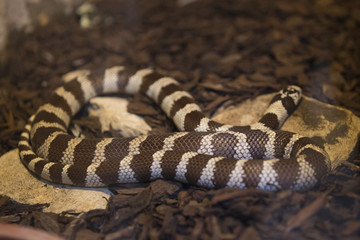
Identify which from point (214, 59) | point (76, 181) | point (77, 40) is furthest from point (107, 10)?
point (76, 181)

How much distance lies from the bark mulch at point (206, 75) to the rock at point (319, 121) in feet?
0.65

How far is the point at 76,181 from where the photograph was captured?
15.8 ft

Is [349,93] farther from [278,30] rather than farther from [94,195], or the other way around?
[94,195]

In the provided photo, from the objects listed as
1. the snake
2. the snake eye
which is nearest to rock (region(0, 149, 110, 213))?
the snake

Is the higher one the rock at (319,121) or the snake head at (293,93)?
the snake head at (293,93)

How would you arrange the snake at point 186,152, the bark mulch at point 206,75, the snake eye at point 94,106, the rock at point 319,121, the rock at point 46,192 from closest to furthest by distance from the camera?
1. the bark mulch at point 206,75
2. the snake at point 186,152
3. the rock at point 46,192
4. the rock at point 319,121
5. the snake eye at point 94,106

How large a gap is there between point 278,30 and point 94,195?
19.2 feet

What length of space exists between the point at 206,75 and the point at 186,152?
2.58m

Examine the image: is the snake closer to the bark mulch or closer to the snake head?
the snake head

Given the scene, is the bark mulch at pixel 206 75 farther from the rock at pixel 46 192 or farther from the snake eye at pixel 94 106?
the snake eye at pixel 94 106

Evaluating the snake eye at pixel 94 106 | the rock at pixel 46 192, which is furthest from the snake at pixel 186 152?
the snake eye at pixel 94 106

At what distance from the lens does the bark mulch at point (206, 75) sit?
3.77m

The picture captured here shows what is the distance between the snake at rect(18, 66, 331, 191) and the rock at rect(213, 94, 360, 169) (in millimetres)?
200

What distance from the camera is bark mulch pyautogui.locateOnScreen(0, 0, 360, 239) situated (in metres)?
3.77
